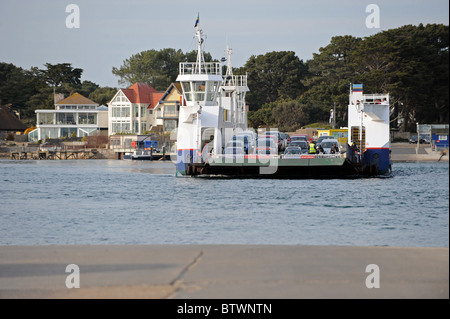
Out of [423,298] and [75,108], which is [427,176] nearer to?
[423,298]

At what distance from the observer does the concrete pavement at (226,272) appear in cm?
770

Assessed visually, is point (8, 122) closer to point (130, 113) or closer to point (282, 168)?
point (130, 113)

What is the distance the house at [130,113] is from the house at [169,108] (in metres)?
3.71

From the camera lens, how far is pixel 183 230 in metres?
18.7

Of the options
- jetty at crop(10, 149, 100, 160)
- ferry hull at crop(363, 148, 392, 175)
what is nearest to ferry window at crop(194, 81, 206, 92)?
ferry hull at crop(363, 148, 392, 175)

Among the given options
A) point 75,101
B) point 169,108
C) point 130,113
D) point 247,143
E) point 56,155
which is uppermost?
point 75,101

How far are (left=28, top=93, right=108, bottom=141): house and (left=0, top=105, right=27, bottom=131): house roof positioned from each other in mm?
8706

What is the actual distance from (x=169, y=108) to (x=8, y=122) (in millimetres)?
35713

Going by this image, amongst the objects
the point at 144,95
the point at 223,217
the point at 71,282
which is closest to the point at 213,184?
the point at 223,217

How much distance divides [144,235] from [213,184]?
22.6m

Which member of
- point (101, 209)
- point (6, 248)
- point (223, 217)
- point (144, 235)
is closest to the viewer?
point (6, 248)

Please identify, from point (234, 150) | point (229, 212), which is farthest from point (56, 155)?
point (229, 212)

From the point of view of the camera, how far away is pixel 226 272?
341 inches

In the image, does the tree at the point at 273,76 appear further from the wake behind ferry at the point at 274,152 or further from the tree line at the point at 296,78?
the wake behind ferry at the point at 274,152
